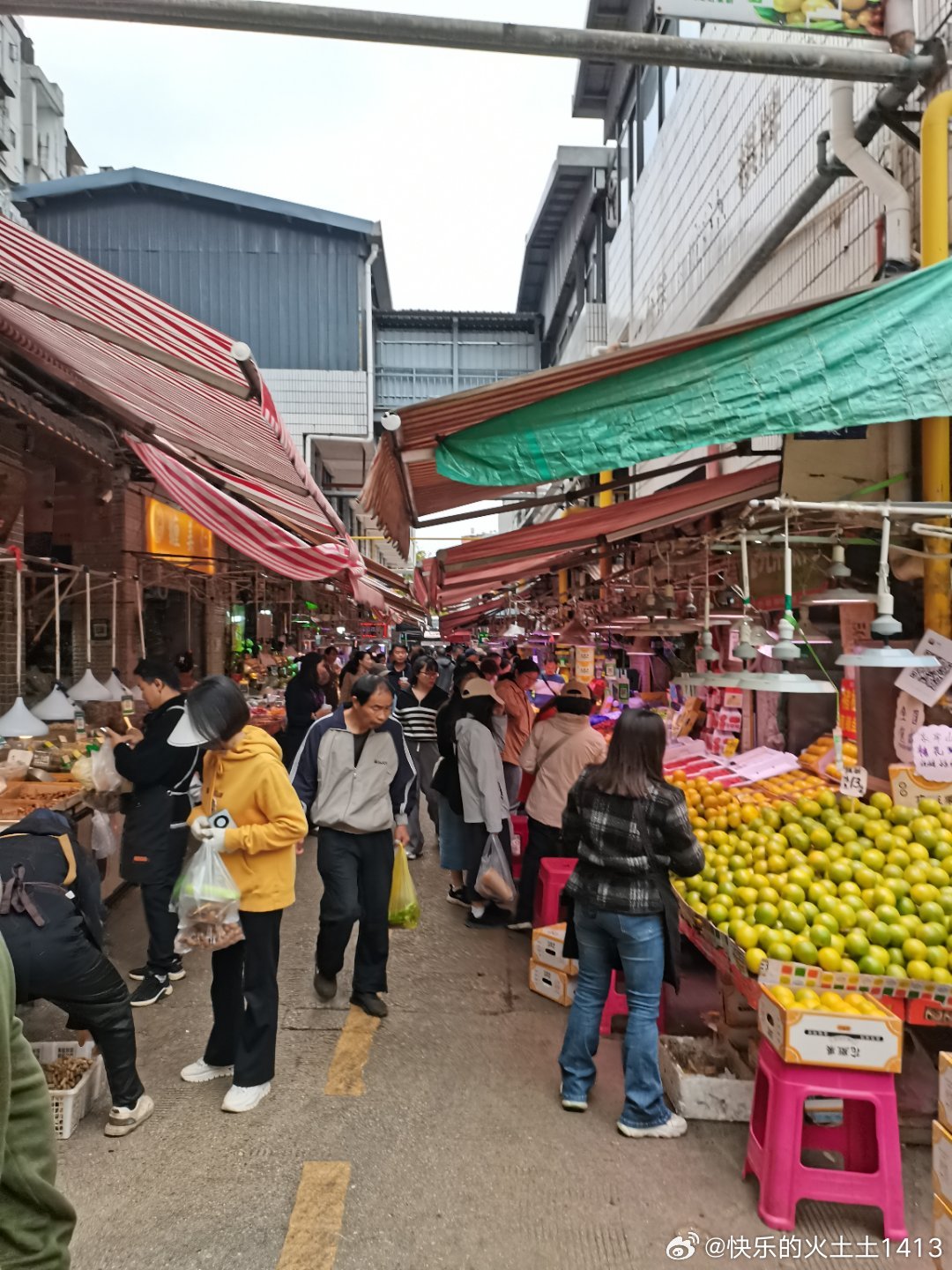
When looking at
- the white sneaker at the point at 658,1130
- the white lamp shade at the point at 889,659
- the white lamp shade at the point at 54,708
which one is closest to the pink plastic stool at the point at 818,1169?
the white sneaker at the point at 658,1130

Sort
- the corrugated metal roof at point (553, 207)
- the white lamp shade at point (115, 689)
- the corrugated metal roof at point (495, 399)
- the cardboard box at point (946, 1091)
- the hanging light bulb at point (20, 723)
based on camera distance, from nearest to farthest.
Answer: the cardboard box at point (946, 1091), the corrugated metal roof at point (495, 399), the hanging light bulb at point (20, 723), the white lamp shade at point (115, 689), the corrugated metal roof at point (553, 207)

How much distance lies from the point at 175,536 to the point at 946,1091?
9826mm

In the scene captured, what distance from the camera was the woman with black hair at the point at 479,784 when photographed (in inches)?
247

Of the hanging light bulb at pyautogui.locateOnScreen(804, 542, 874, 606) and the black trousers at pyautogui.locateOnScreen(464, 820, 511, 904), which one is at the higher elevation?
the hanging light bulb at pyautogui.locateOnScreen(804, 542, 874, 606)

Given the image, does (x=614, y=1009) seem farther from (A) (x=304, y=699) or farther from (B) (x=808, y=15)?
(A) (x=304, y=699)

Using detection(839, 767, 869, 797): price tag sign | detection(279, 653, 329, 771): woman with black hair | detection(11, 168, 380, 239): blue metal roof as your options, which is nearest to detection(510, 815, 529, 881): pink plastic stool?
detection(839, 767, 869, 797): price tag sign

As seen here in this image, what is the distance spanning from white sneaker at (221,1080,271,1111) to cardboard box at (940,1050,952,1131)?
9.56ft

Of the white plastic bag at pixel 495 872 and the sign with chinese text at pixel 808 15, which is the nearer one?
the sign with chinese text at pixel 808 15

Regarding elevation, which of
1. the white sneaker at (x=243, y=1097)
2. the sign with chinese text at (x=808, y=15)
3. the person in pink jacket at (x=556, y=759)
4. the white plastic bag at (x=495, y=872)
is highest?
the sign with chinese text at (x=808, y=15)

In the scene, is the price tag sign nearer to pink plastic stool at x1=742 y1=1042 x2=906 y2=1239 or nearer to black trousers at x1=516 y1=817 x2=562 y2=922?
pink plastic stool at x1=742 y1=1042 x2=906 y2=1239

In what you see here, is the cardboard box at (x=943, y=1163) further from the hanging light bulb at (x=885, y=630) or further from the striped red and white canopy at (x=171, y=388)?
the striped red and white canopy at (x=171, y=388)

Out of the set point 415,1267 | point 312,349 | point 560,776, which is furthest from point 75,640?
point 312,349

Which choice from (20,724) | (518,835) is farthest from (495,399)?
(518,835)

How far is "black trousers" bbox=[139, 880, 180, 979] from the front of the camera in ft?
16.5
